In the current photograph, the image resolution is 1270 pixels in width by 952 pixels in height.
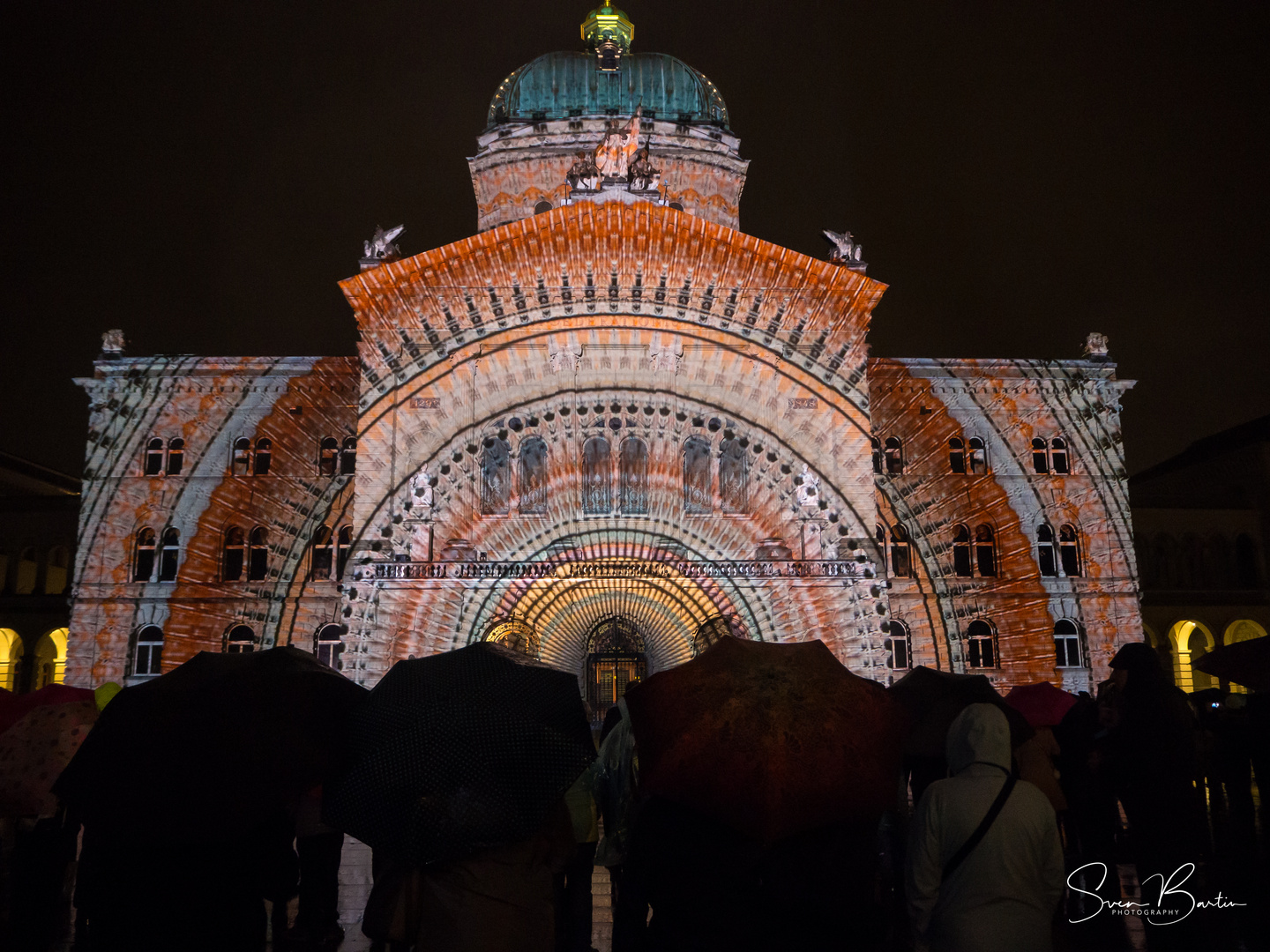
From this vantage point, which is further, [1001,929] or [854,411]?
[854,411]

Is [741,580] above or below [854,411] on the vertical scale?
below

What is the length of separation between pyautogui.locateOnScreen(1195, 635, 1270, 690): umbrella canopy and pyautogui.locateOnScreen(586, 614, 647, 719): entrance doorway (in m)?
12.5

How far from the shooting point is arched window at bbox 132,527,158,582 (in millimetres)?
22906

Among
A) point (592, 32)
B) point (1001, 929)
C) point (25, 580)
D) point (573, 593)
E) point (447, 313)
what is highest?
point (592, 32)

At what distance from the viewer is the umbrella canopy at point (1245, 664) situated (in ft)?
31.5

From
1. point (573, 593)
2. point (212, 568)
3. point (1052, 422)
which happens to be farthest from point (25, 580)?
point (1052, 422)

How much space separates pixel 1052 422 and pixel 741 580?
8.66 m

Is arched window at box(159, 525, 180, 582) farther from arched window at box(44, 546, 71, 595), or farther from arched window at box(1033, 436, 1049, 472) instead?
arched window at box(1033, 436, 1049, 472)

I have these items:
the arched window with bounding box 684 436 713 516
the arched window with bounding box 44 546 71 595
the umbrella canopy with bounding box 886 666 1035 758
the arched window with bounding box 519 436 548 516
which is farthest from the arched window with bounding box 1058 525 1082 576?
the arched window with bounding box 44 546 71 595

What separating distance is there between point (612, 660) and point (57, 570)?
62.3ft

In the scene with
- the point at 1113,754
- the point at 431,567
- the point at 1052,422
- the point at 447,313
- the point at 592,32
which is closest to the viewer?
the point at 1113,754

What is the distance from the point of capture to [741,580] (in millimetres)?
20734

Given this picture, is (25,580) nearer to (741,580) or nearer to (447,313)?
(447,313)

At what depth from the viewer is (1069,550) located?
23.5 meters
